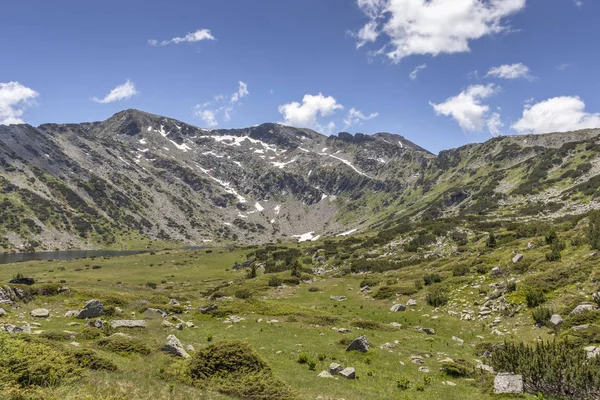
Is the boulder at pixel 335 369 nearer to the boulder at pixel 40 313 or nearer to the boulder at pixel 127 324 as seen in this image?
the boulder at pixel 127 324

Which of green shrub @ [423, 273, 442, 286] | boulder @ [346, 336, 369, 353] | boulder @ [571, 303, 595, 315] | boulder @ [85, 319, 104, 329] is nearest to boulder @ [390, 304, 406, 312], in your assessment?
green shrub @ [423, 273, 442, 286]

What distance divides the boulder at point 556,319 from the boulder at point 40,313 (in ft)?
137

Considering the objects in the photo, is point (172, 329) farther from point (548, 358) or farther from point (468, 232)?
point (468, 232)

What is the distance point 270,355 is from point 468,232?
67.5 metres

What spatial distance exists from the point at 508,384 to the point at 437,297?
22444 mm

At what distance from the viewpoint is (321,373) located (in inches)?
786

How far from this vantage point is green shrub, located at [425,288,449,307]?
128ft

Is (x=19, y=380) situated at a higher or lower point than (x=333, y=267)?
higher

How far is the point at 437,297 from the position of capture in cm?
3941

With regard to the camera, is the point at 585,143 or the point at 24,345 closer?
the point at 24,345

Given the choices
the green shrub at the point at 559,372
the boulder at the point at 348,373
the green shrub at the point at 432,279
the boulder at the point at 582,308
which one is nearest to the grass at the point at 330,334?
the boulder at the point at 348,373

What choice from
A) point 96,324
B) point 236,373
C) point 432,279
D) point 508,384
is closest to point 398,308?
point 432,279

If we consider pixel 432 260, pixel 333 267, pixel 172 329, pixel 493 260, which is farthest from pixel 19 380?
pixel 333 267

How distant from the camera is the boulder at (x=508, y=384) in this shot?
17297 mm
